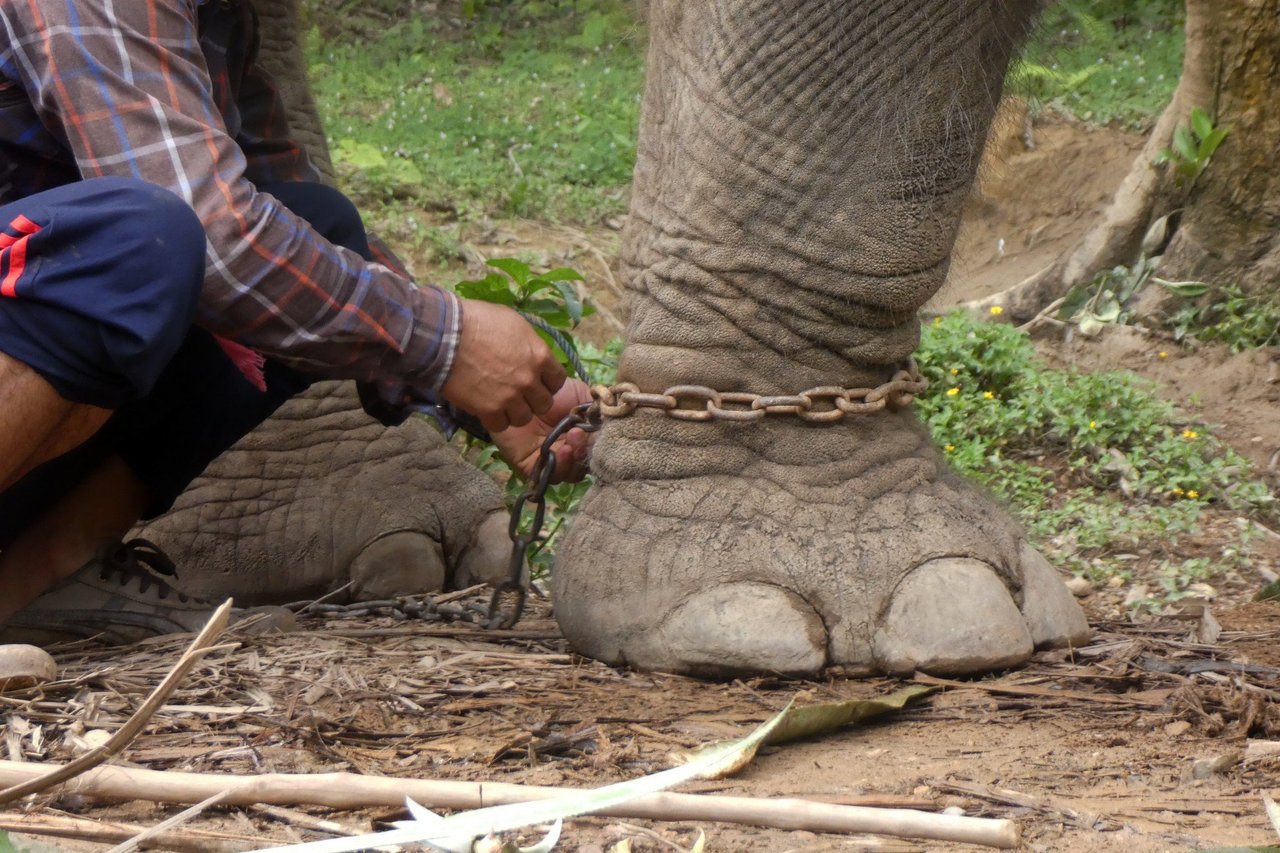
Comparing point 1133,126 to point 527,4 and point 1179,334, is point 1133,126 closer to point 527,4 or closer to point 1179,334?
point 1179,334

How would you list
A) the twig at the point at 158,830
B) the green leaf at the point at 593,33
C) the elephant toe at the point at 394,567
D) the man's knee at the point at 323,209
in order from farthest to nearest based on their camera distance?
the green leaf at the point at 593,33 → the elephant toe at the point at 394,567 → the man's knee at the point at 323,209 → the twig at the point at 158,830

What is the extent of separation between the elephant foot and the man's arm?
0.28m

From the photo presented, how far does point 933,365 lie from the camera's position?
12.5 ft

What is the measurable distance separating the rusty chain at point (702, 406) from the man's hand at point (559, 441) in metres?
0.10

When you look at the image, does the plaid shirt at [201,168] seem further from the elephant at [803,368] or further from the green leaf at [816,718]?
the green leaf at [816,718]

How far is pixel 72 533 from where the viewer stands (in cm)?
226

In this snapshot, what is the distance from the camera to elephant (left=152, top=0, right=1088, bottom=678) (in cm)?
192

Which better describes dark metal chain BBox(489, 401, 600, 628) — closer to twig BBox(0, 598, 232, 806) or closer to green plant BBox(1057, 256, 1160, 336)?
twig BBox(0, 598, 232, 806)

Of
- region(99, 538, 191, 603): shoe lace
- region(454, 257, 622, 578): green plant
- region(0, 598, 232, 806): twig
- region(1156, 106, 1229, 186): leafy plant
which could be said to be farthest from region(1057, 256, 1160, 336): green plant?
region(0, 598, 232, 806): twig

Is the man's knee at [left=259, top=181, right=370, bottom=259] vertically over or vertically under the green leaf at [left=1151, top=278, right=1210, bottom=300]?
under

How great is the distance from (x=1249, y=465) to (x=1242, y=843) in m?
2.27

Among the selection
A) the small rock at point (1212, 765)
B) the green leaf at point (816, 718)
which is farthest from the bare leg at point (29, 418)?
the small rock at point (1212, 765)

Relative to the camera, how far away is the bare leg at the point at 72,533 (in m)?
2.21

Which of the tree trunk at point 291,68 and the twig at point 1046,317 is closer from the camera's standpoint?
the tree trunk at point 291,68
